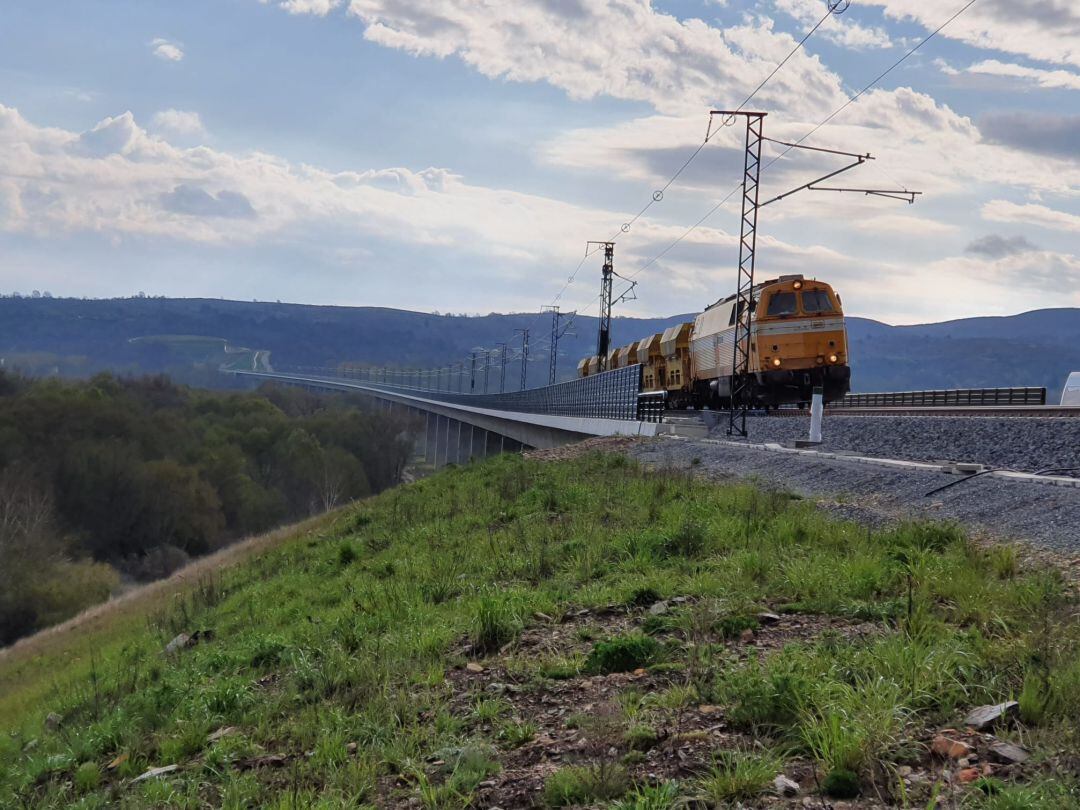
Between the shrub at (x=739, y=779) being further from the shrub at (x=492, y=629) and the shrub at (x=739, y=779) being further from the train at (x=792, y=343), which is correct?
the train at (x=792, y=343)

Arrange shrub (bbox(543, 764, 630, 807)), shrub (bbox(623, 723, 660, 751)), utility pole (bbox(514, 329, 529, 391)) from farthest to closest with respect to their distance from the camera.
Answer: utility pole (bbox(514, 329, 529, 391))
shrub (bbox(623, 723, 660, 751))
shrub (bbox(543, 764, 630, 807))

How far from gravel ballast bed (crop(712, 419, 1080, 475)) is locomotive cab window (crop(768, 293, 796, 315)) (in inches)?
313

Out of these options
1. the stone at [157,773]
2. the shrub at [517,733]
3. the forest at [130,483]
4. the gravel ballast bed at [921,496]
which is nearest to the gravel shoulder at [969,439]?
the gravel ballast bed at [921,496]

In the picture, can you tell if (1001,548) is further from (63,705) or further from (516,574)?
(63,705)

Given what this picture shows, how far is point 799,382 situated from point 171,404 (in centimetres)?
8984

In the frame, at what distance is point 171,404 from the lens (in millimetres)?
110438

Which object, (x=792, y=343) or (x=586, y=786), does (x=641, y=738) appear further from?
(x=792, y=343)

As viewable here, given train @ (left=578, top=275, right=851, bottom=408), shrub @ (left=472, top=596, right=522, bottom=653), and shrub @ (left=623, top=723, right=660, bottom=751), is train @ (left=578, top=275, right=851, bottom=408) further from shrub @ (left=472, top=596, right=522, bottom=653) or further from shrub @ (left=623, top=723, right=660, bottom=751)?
shrub @ (left=623, top=723, right=660, bottom=751)

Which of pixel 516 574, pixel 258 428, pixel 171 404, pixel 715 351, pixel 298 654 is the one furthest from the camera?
pixel 171 404

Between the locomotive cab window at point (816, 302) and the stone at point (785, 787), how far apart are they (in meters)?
29.2

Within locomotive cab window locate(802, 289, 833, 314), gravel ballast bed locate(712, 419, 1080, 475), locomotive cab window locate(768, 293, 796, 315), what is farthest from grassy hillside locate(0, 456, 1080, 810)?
locomotive cab window locate(802, 289, 833, 314)

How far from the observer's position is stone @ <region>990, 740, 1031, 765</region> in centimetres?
452

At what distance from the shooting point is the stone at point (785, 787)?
4.56 m

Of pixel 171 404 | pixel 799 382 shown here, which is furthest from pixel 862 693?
pixel 171 404
